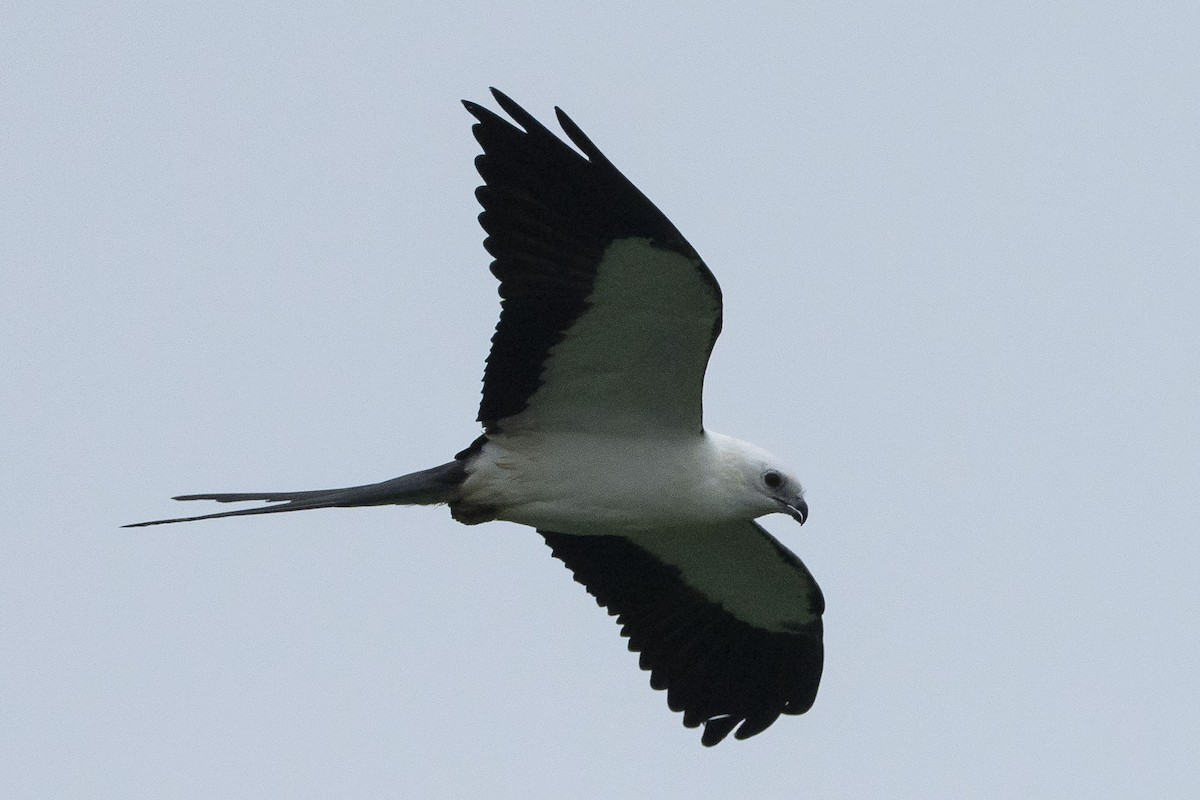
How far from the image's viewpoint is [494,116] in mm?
8672

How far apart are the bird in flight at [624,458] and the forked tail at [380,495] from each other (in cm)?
1

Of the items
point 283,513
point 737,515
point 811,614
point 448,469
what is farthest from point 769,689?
point 283,513

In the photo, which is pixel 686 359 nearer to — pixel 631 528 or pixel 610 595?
pixel 631 528

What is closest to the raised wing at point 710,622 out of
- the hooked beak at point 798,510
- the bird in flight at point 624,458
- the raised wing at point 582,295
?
the bird in flight at point 624,458

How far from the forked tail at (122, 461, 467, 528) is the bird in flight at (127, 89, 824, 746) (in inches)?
0.4

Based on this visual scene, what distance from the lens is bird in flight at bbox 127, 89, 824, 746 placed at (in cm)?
887

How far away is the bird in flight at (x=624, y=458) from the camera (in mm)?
8867

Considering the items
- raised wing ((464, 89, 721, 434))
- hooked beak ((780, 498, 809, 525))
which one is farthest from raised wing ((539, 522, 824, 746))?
raised wing ((464, 89, 721, 434))

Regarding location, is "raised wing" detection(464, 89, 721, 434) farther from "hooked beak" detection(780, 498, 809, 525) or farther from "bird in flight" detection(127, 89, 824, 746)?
"hooked beak" detection(780, 498, 809, 525)

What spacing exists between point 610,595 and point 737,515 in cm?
152

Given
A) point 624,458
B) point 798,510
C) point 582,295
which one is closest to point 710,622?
point 798,510

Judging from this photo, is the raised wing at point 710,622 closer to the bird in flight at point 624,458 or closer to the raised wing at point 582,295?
the bird in flight at point 624,458

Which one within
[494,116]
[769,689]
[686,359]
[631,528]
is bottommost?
[769,689]

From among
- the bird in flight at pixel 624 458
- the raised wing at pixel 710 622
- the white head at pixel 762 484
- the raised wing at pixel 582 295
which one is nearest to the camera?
the raised wing at pixel 582 295
